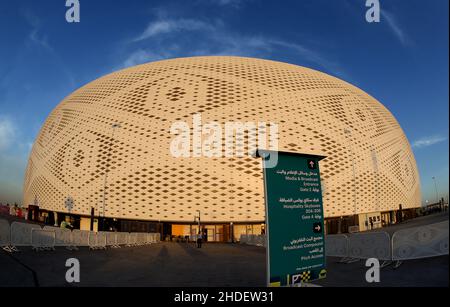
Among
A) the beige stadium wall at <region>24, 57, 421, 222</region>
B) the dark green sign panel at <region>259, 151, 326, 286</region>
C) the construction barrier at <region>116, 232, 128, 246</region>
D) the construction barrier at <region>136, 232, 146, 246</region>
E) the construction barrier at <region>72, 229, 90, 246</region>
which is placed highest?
the beige stadium wall at <region>24, 57, 421, 222</region>

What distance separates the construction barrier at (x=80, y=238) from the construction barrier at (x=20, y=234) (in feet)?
6.30

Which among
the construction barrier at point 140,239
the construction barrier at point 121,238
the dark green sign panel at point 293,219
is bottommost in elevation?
the construction barrier at point 140,239

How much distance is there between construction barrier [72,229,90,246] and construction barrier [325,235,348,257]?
11187mm

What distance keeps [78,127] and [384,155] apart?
41823mm

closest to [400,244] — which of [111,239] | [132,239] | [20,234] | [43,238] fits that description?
[43,238]

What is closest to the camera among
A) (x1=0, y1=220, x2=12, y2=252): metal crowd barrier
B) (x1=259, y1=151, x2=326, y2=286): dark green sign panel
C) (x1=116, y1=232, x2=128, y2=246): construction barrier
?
(x1=259, y1=151, x2=326, y2=286): dark green sign panel

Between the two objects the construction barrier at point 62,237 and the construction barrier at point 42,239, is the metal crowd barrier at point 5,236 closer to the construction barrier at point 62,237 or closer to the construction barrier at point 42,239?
the construction barrier at point 42,239

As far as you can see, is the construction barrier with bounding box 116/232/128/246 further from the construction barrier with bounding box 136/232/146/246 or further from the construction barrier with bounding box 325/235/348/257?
the construction barrier with bounding box 325/235/348/257

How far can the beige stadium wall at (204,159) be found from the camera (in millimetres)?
31641

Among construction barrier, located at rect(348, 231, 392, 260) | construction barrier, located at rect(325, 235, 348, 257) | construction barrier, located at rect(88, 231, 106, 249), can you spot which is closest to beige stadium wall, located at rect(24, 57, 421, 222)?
construction barrier, located at rect(88, 231, 106, 249)

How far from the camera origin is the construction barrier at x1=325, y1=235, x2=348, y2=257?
31.3 feet

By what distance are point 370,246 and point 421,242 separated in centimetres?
148

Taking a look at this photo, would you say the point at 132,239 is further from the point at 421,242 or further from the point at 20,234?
the point at 421,242

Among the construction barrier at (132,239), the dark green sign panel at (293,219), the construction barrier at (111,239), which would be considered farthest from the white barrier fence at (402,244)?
the construction barrier at (132,239)
